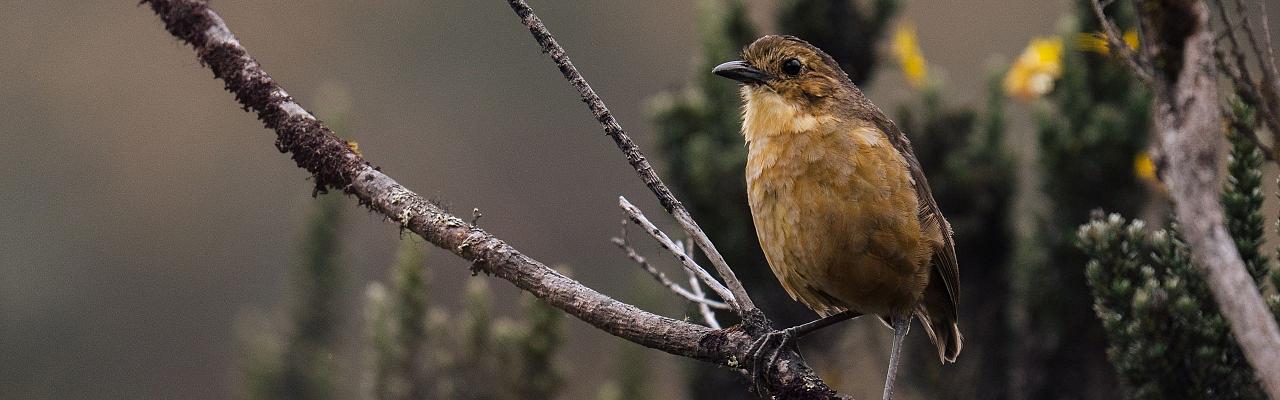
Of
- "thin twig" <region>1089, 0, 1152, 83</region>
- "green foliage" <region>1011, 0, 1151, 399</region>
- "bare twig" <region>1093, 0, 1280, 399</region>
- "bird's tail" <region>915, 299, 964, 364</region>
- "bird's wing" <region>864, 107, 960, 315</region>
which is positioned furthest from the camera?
"green foliage" <region>1011, 0, 1151, 399</region>

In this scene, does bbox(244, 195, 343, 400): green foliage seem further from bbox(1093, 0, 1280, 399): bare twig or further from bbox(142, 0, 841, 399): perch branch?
bbox(1093, 0, 1280, 399): bare twig

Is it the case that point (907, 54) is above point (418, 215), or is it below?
above

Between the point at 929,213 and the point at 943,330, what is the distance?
56 cm

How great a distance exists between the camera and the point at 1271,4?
1058 centimetres

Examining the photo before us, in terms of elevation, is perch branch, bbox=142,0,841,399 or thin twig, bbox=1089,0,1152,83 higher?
thin twig, bbox=1089,0,1152,83

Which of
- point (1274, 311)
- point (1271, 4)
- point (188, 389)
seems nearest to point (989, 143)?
point (1274, 311)

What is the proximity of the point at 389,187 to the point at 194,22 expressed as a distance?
24.2 inches

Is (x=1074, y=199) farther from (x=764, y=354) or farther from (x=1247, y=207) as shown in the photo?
(x=764, y=354)

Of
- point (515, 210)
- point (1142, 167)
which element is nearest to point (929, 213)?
point (1142, 167)

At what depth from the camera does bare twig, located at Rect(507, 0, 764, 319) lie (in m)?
2.90

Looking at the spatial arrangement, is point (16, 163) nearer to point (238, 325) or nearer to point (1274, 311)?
point (238, 325)

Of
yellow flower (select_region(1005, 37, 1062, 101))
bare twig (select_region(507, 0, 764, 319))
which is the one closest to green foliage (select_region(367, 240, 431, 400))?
bare twig (select_region(507, 0, 764, 319))

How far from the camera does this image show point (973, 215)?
586 cm

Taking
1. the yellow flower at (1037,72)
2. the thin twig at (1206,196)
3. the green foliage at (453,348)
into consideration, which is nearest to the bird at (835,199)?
the thin twig at (1206,196)
